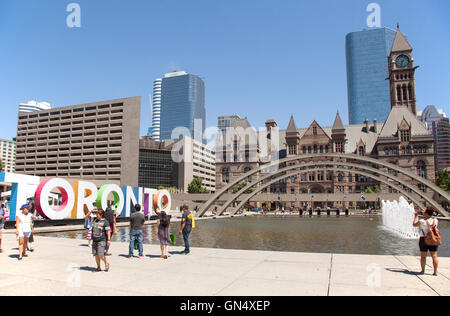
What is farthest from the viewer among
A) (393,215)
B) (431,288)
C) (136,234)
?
(393,215)

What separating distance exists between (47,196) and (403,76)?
110805mm

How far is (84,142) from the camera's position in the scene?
12925 centimetres

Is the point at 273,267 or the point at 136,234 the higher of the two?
the point at 136,234

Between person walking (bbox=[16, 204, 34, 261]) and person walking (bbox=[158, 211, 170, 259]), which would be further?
person walking (bbox=[158, 211, 170, 259])

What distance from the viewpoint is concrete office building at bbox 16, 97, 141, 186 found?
12112 cm

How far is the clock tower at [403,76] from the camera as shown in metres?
103

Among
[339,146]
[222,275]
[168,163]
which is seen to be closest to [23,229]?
[222,275]

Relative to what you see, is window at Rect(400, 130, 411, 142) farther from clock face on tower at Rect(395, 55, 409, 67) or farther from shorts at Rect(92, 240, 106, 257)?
shorts at Rect(92, 240, 106, 257)

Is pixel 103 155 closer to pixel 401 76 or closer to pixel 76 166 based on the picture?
pixel 76 166

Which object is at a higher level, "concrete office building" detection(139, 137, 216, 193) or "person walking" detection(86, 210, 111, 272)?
"concrete office building" detection(139, 137, 216, 193)

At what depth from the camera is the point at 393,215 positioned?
2677 centimetres

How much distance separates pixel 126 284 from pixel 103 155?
125 m

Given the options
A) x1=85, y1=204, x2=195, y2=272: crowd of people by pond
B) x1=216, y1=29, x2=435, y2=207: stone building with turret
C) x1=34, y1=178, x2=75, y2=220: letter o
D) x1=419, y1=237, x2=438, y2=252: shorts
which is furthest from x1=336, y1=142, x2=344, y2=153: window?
x1=419, y1=237, x2=438, y2=252: shorts
